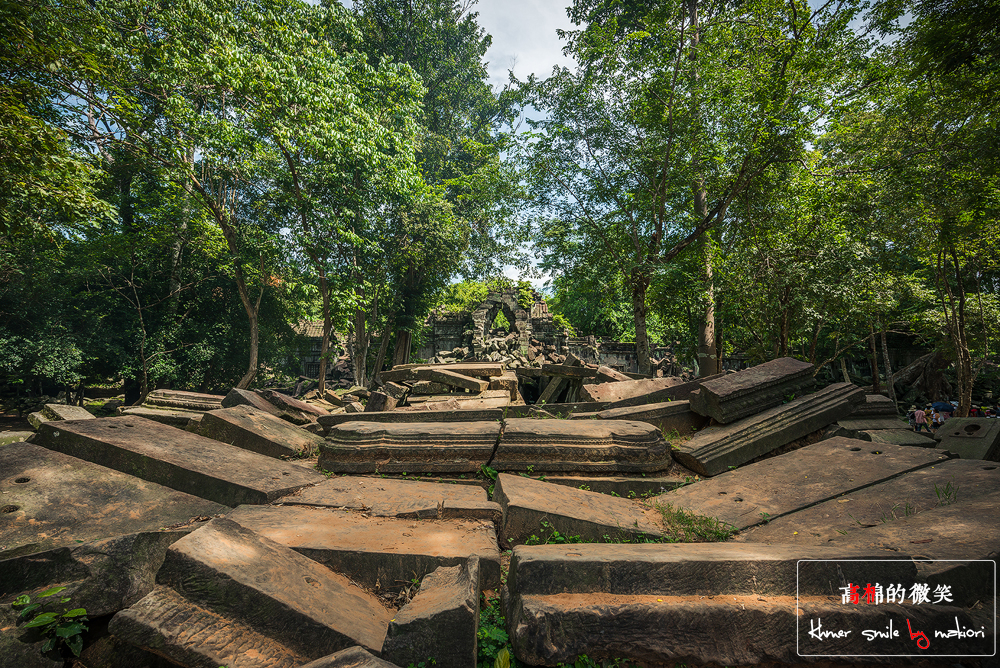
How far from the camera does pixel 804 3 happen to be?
8.43 m

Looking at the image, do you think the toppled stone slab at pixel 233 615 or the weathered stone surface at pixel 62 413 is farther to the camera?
the weathered stone surface at pixel 62 413

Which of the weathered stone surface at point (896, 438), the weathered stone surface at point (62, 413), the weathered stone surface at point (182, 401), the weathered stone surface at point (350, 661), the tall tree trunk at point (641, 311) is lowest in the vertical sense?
the weathered stone surface at point (182, 401)

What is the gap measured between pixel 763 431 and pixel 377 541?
140 inches

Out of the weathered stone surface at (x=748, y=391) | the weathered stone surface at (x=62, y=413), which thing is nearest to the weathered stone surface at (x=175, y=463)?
the weathered stone surface at (x=62, y=413)

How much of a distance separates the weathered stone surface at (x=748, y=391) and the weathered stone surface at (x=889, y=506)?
4.26ft

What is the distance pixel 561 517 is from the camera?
252cm

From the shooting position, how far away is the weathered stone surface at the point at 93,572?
5.28ft

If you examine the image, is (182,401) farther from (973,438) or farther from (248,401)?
(973,438)

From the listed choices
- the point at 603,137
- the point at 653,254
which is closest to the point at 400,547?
the point at 653,254

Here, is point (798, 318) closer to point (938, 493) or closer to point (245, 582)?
point (938, 493)

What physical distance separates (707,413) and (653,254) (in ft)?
21.5

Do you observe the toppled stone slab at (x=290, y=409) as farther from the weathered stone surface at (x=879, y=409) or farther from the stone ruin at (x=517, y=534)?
the weathered stone surface at (x=879, y=409)

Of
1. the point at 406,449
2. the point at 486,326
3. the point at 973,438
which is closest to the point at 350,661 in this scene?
the point at 406,449

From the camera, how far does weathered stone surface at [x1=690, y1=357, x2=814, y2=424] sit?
4066 millimetres
